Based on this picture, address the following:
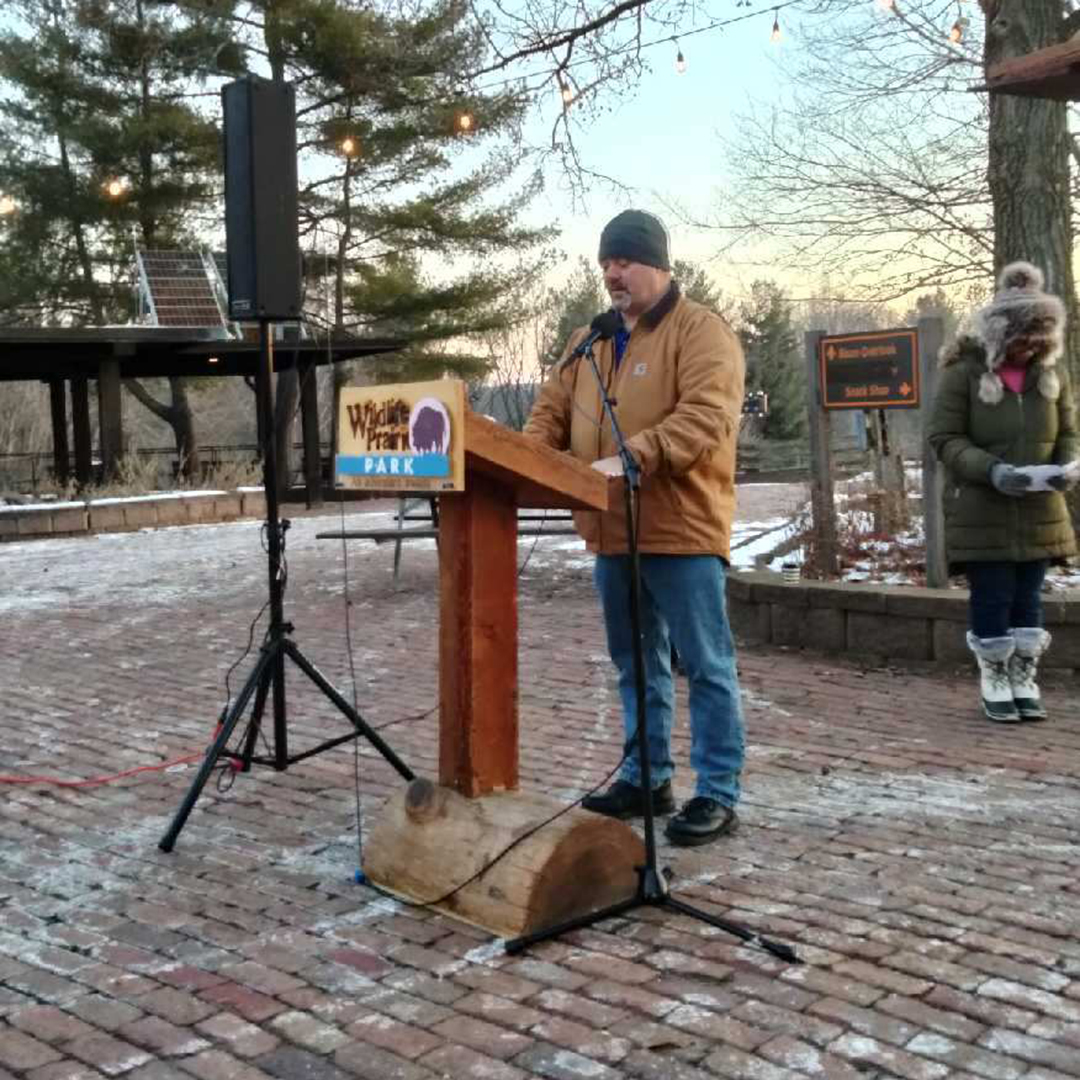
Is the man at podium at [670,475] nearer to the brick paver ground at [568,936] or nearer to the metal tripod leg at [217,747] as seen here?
the brick paver ground at [568,936]

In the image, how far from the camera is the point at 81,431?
73.6ft

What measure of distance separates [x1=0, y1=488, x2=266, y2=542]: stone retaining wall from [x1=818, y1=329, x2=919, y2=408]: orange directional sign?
30.9ft

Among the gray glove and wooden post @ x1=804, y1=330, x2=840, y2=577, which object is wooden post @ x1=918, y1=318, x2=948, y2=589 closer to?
wooden post @ x1=804, y1=330, x2=840, y2=577

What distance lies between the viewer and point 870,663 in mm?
7301

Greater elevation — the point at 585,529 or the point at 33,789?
the point at 585,529

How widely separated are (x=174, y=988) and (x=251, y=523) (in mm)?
15627

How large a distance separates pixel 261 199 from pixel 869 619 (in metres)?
4.15

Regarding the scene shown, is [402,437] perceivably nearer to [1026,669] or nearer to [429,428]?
[429,428]

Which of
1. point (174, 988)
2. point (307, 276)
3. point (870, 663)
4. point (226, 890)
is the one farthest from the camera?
point (307, 276)

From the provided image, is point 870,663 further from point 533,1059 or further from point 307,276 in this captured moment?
point 307,276

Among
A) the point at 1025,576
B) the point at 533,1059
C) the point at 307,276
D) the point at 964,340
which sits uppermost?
the point at 307,276

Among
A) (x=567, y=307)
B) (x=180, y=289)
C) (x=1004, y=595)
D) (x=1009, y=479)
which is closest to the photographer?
(x=1009, y=479)

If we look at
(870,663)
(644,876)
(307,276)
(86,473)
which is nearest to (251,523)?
(86,473)

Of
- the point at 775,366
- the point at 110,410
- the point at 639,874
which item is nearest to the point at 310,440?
the point at 110,410
